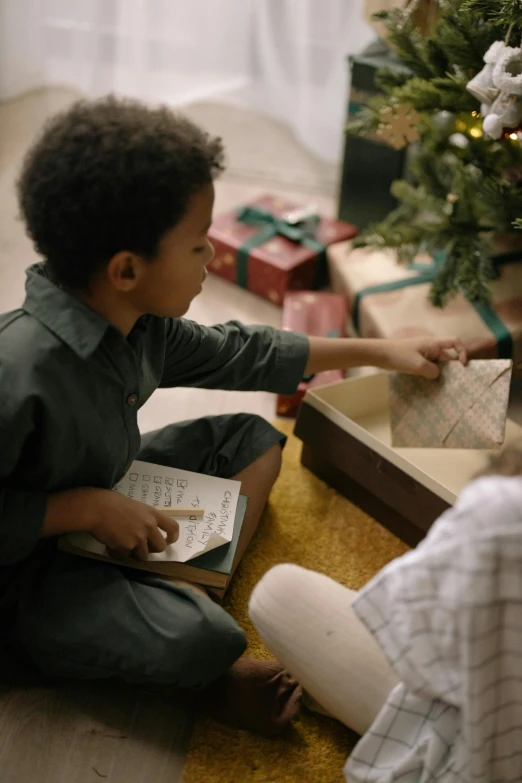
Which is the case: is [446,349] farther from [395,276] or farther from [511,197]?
[395,276]

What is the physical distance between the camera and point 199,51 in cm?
211

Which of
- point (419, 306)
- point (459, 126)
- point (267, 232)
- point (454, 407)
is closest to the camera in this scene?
point (454, 407)

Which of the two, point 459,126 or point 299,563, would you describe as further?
point 459,126

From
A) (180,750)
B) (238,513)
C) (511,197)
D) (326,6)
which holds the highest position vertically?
(326,6)

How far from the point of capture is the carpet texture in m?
0.94

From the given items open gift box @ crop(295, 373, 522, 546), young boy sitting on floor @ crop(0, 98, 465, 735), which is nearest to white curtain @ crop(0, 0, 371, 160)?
open gift box @ crop(295, 373, 522, 546)

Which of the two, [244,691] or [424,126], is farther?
[424,126]

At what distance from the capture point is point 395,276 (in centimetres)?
160

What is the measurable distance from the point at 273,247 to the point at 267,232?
0.16 feet

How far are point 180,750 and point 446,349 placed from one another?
67cm

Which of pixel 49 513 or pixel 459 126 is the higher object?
pixel 459 126

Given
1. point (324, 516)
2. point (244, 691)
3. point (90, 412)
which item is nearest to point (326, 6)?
point (324, 516)

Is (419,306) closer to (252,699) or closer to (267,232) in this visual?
(267,232)

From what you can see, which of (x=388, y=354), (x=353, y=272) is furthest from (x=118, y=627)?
(x=353, y=272)
